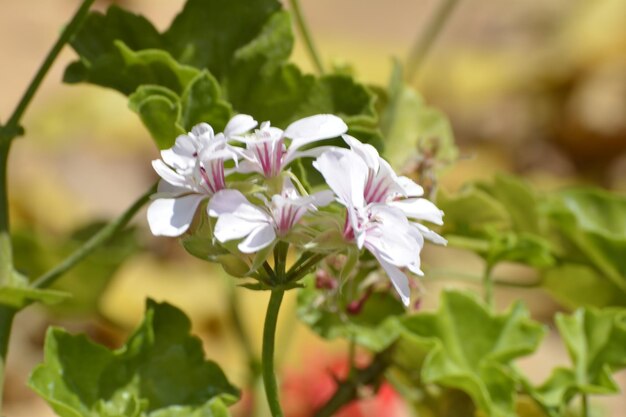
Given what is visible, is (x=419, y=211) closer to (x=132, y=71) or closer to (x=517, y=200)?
(x=132, y=71)

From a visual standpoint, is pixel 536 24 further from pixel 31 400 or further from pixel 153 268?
pixel 31 400

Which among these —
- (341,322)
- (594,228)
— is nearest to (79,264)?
(341,322)

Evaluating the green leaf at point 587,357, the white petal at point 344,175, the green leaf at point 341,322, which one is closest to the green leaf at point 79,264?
the green leaf at point 341,322

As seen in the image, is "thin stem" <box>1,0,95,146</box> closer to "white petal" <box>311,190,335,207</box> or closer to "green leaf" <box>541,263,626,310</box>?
"white petal" <box>311,190,335,207</box>

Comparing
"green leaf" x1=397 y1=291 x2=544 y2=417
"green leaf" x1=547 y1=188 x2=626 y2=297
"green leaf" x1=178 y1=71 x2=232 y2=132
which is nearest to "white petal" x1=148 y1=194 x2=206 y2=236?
"green leaf" x1=178 y1=71 x2=232 y2=132

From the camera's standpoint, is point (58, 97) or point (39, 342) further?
point (58, 97)


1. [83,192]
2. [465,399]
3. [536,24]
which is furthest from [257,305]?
[536,24]
